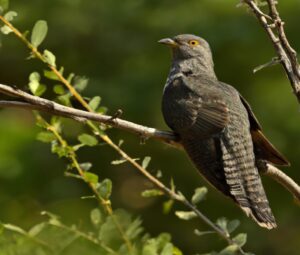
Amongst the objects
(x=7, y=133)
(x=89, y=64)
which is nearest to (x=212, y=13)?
(x=89, y=64)

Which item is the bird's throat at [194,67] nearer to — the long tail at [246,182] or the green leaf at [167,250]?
the long tail at [246,182]

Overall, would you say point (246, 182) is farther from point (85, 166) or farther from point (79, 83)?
point (79, 83)

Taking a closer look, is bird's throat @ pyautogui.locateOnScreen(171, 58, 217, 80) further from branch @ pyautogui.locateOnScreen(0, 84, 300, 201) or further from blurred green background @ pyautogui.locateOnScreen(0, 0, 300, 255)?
branch @ pyautogui.locateOnScreen(0, 84, 300, 201)

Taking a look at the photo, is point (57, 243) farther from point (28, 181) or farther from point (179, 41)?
point (28, 181)

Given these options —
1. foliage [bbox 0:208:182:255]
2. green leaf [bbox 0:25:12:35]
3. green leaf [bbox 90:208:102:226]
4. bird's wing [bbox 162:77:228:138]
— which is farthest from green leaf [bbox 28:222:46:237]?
bird's wing [bbox 162:77:228:138]

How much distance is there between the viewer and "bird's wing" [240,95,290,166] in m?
4.90

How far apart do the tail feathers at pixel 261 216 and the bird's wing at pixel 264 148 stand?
33 cm

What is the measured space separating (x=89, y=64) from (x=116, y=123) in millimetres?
6731

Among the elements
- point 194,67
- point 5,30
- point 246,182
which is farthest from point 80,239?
point 194,67

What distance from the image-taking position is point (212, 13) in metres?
9.80

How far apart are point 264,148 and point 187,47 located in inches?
71.1

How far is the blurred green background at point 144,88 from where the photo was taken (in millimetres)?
8523

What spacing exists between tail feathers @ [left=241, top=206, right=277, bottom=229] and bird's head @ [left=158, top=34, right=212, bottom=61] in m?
2.14

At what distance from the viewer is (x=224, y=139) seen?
520 centimetres
